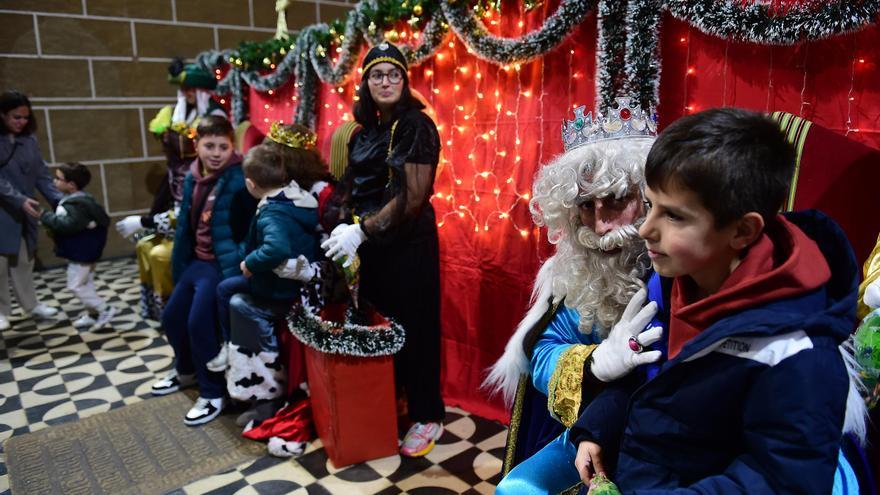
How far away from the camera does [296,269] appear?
2.73 m

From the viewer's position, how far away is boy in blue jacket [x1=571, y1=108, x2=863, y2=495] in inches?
36.5

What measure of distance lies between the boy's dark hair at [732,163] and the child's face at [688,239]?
0.06ft

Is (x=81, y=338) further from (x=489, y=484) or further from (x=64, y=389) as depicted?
(x=489, y=484)

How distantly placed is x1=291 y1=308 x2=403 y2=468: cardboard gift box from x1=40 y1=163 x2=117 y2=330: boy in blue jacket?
275 cm

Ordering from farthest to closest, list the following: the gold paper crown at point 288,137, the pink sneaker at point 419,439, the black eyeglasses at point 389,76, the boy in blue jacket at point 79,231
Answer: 1. the boy in blue jacket at point 79,231
2. the gold paper crown at point 288,137
3. the pink sneaker at point 419,439
4. the black eyeglasses at point 389,76

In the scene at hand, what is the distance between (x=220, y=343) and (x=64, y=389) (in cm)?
116

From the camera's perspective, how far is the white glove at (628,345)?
4.09 ft

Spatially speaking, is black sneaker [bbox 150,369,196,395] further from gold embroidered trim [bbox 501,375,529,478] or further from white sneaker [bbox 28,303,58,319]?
gold embroidered trim [bbox 501,375,529,478]

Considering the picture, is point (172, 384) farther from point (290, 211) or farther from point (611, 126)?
point (611, 126)

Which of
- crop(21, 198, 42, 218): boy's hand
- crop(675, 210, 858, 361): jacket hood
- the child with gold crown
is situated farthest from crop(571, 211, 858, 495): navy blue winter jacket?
crop(21, 198, 42, 218): boy's hand

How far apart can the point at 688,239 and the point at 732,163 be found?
15cm

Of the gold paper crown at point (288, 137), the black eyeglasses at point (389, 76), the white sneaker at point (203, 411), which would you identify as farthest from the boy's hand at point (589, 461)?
the white sneaker at point (203, 411)

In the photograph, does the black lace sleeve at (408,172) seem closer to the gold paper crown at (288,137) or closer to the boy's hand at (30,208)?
the gold paper crown at (288,137)

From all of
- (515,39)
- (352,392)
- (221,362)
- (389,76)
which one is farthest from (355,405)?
(515,39)
